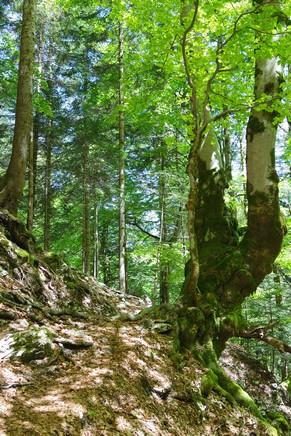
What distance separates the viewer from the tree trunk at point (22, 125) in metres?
7.52

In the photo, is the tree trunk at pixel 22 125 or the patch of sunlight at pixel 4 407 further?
the tree trunk at pixel 22 125

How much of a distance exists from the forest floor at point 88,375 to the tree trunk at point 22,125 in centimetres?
139

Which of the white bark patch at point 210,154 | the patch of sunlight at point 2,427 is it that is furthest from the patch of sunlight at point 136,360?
the white bark patch at point 210,154

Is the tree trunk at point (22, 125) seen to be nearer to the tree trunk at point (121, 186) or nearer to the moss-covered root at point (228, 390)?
the tree trunk at point (121, 186)

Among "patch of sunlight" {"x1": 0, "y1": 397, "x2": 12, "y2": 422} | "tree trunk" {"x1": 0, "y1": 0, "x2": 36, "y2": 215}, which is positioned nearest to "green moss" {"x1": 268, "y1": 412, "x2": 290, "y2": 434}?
"patch of sunlight" {"x1": 0, "y1": 397, "x2": 12, "y2": 422}

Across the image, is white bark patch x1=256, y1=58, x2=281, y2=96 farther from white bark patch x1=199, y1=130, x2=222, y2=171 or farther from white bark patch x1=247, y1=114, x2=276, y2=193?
white bark patch x1=199, y1=130, x2=222, y2=171

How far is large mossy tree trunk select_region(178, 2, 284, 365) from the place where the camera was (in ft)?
20.0

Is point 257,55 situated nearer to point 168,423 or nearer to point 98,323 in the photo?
point 98,323

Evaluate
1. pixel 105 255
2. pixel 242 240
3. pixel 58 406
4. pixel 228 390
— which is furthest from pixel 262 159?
pixel 105 255

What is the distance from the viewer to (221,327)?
609 centimetres

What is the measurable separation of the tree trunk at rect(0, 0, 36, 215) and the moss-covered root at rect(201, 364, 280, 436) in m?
4.86

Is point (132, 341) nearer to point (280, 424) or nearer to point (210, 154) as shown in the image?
point (280, 424)

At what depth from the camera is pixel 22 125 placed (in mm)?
7770

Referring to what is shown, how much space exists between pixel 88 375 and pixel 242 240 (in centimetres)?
416
